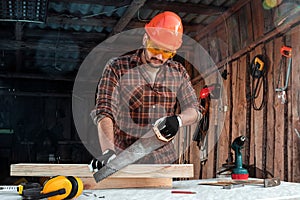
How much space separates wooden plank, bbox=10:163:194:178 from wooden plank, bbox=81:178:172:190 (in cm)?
5

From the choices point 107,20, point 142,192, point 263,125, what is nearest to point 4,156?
point 107,20

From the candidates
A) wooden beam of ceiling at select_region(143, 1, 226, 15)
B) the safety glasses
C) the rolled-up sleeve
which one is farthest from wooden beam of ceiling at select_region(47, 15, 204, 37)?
the safety glasses

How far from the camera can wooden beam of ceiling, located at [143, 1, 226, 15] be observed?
4766 millimetres

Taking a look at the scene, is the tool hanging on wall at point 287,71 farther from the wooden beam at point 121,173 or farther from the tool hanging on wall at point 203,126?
the wooden beam at point 121,173

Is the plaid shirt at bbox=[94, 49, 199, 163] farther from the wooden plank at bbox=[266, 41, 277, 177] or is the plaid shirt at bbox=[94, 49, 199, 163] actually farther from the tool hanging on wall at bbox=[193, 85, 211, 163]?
the tool hanging on wall at bbox=[193, 85, 211, 163]

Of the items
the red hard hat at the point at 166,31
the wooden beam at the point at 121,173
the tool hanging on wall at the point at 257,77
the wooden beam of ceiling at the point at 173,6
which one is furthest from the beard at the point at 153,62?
the wooden beam of ceiling at the point at 173,6

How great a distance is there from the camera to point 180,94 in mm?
2844

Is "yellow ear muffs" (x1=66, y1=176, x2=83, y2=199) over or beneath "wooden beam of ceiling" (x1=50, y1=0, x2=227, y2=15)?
beneath

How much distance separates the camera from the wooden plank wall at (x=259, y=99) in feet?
11.6

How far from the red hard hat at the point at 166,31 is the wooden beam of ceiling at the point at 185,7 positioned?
220cm

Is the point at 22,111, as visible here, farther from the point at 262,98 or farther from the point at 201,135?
the point at 262,98

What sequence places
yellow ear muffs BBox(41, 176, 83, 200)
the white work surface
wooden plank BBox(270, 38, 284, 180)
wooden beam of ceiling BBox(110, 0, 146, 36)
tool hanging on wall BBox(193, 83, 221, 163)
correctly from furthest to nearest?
tool hanging on wall BBox(193, 83, 221, 163) → wooden beam of ceiling BBox(110, 0, 146, 36) → wooden plank BBox(270, 38, 284, 180) → the white work surface → yellow ear muffs BBox(41, 176, 83, 200)

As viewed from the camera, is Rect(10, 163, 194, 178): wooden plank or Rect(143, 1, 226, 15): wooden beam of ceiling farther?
Rect(143, 1, 226, 15): wooden beam of ceiling

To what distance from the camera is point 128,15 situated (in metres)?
4.88
